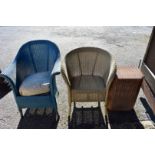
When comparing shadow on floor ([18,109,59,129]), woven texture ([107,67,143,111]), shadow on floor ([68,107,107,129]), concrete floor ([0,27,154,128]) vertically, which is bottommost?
concrete floor ([0,27,154,128])

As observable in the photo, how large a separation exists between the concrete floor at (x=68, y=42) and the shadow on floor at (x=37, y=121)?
0.11 m

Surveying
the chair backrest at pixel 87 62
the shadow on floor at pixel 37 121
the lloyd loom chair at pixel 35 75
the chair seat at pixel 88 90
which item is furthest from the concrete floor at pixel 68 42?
the chair backrest at pixel 87 62

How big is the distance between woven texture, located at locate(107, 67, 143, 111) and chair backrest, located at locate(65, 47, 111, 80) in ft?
1.10

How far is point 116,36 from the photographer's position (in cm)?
745

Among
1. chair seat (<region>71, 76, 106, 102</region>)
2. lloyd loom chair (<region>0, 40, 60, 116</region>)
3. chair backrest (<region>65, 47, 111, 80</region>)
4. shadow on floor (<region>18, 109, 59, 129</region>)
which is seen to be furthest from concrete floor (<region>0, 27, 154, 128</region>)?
chair backrest (<region>65, 47, 111, 80</region>)

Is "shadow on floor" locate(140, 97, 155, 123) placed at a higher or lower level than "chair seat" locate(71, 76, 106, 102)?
lower

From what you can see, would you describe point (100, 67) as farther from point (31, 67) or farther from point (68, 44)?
point (68, 44)

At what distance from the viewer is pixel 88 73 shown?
321 cm

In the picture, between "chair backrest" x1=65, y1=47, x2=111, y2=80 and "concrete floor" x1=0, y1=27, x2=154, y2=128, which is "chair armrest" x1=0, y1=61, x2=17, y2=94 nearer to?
"concrete floor" x1=0, y1=27, x2=154, y2=128

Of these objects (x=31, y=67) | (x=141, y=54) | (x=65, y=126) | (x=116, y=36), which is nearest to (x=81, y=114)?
(x=65, y=126)

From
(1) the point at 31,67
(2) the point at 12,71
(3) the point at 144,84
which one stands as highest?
(2) the point at 12,71

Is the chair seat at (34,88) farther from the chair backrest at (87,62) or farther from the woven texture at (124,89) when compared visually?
the woven texture at (124,89)

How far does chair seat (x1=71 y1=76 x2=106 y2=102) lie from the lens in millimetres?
2725
